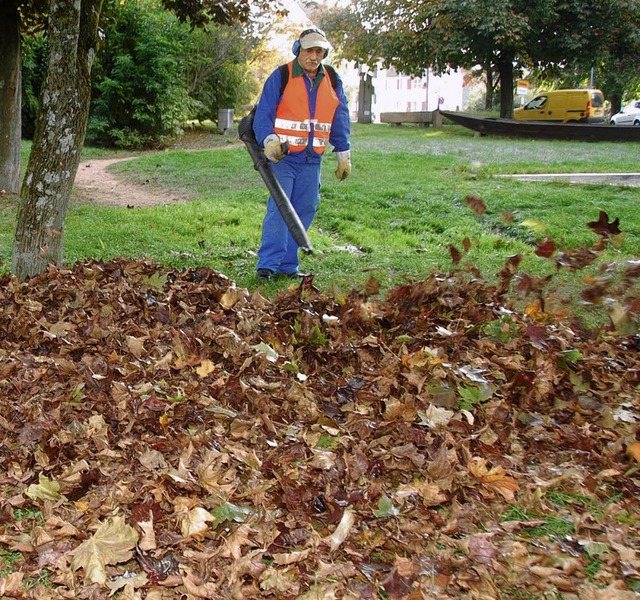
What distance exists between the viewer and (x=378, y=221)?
9078mm

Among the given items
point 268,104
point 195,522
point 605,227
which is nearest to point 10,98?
point 268,104

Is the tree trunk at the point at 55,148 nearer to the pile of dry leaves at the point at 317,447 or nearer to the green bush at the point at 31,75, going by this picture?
the pile of dry leaves at the point at 317,447

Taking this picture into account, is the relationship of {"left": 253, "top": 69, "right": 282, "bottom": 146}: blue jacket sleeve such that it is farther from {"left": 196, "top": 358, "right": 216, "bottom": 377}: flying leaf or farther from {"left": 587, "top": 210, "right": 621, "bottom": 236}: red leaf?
{"left": 587, "top": 210, "right": 621, "bottom": 236}: red leaf

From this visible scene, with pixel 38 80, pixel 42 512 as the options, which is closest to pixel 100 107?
pixel 38 80

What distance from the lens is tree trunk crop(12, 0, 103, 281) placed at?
5.68 meters

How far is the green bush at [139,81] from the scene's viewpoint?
1983 centimetres


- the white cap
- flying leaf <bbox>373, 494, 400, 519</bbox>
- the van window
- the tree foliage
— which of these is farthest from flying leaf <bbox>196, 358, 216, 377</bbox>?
the van window

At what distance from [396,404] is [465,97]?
81876mm

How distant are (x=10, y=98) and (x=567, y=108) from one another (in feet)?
76.8

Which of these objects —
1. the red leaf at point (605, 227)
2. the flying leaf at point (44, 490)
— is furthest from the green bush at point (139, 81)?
the flying leaf at point (44, 490)

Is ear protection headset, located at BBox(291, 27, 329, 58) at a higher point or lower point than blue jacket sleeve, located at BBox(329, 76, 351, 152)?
higher

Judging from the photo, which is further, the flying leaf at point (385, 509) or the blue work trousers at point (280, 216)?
the blue work trousers at point (280, 216)

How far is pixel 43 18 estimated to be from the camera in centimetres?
1046

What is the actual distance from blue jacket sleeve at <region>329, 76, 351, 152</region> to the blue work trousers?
0.30 meters
